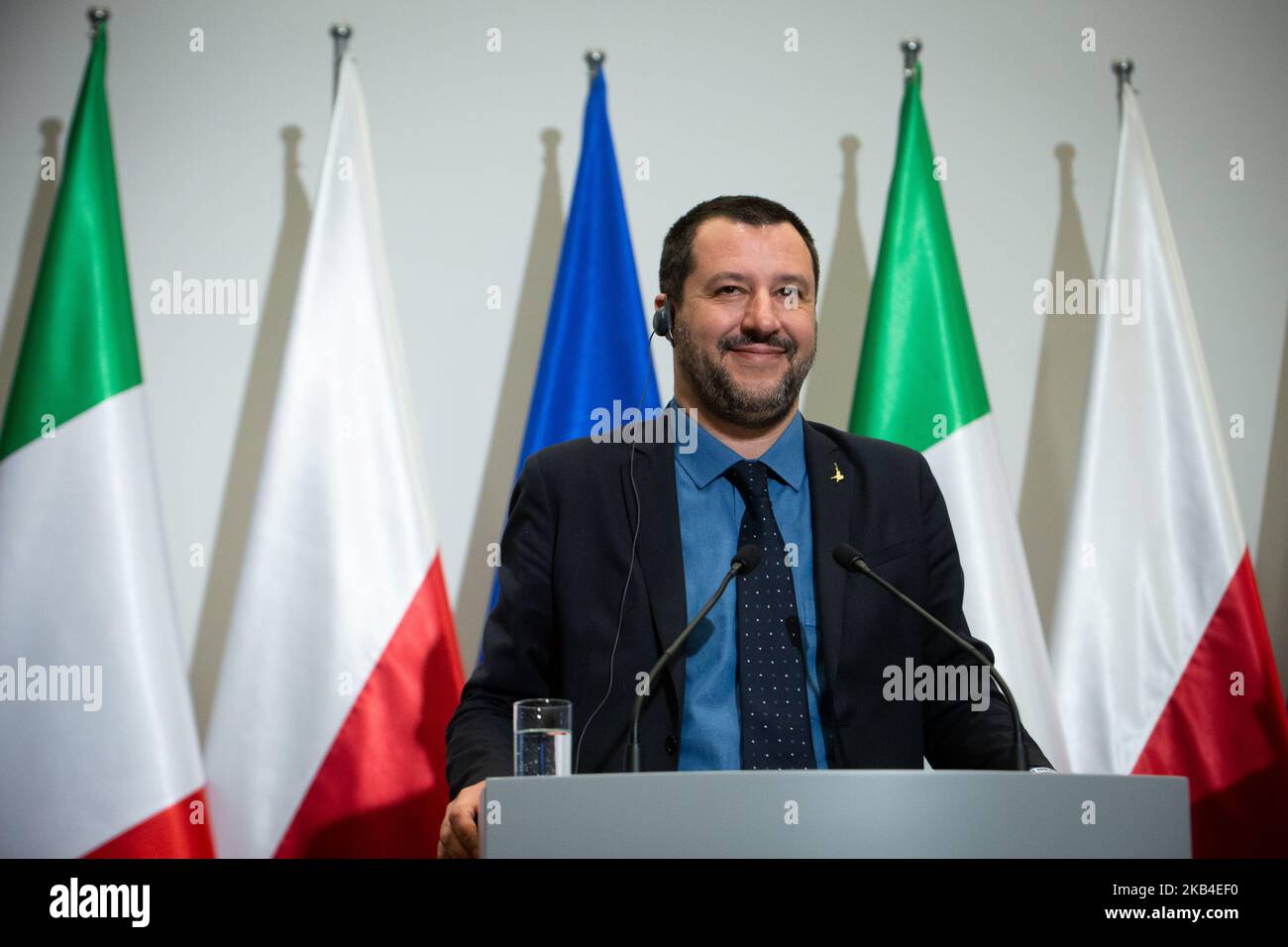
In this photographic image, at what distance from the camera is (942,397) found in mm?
3053

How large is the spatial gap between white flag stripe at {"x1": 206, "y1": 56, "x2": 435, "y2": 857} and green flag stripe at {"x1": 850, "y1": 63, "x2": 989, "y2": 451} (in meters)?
1.19

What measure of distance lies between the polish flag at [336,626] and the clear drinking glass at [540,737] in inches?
51.2

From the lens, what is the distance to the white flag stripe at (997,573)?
280 centimetres

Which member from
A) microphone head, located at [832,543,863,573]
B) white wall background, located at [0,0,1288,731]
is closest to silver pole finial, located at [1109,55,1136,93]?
white wall background, located at [0,0,1288,731]

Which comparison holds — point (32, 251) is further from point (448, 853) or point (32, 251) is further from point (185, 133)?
point (448, 853)

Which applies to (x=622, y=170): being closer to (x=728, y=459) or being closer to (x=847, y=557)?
(x=728, y=459)

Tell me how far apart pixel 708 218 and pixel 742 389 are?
0.37 metres

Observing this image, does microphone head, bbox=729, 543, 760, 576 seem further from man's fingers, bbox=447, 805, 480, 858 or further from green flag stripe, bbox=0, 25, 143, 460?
green flag stripe, bbox=0, 25, 143, 460

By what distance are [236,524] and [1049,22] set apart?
8.90 ft

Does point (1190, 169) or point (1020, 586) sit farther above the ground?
point (1190, 169)

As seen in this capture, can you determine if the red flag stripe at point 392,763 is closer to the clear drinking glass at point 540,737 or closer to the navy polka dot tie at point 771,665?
the navy polka dot tie at point 771,665

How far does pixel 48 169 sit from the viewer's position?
3.27 m

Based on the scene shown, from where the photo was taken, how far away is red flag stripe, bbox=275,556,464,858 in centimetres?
271
